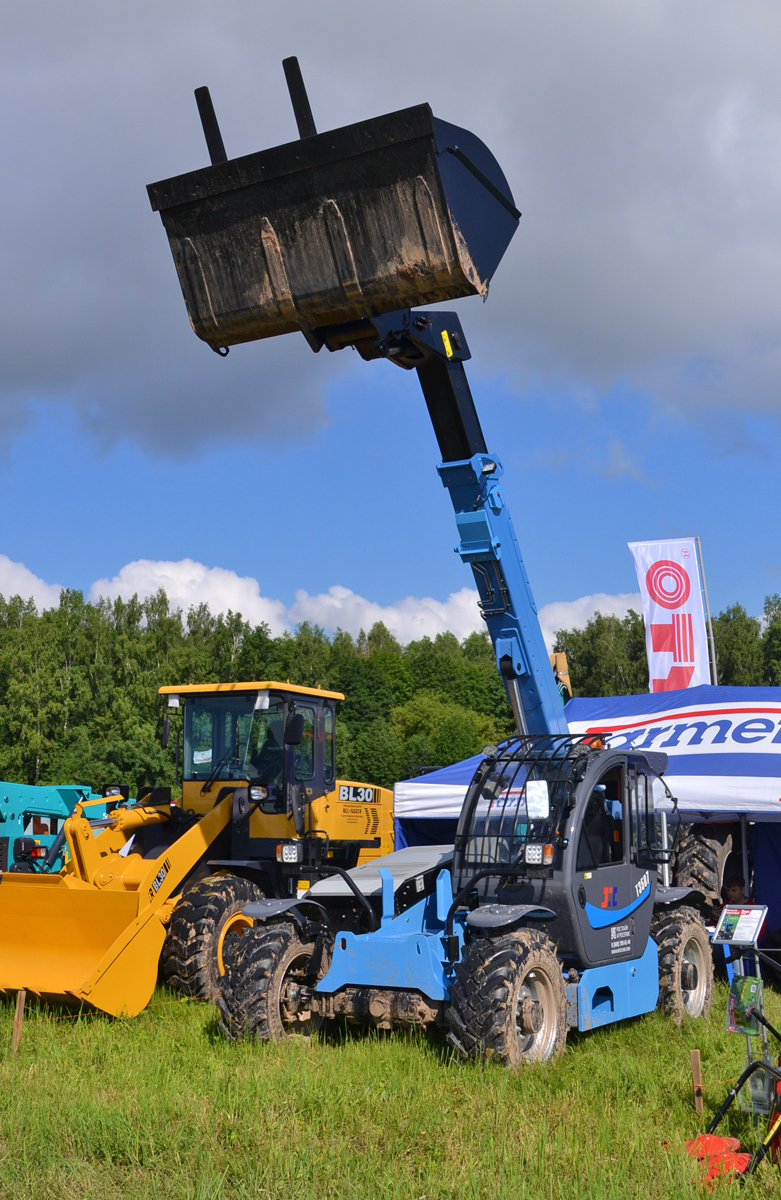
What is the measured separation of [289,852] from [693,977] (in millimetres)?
3652

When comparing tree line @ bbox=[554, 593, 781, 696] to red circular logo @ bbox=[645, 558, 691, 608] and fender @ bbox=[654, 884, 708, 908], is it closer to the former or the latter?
red circular logo @ bbox=[645, 558, 691, 608]

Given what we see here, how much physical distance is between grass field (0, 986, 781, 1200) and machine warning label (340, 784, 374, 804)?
4.19 m

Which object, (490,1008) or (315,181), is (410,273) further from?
(490,1008)

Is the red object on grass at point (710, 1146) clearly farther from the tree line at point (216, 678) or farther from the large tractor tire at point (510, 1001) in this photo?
the tree line at point (216, 678)

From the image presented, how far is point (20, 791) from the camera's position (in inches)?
708

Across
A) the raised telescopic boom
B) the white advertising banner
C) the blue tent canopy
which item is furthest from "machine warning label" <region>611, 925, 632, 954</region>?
the white advertising banner

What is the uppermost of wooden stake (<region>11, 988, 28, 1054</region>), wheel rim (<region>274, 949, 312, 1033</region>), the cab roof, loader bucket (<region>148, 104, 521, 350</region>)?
loader bucket (<region>148, 104, 521, 350</region>)

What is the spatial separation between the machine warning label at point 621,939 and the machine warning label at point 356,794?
14.0ft

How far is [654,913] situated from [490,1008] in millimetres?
2878

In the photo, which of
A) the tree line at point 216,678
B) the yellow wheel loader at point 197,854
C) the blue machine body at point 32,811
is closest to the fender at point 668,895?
the yellow wheel loader at point 197,854

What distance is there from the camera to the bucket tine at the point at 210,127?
7094 millimetres

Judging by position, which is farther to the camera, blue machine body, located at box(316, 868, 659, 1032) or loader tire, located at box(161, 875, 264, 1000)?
loader tire, located at box(161, 875, 264, 1000)

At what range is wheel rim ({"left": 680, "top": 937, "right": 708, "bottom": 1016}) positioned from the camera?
333 inches

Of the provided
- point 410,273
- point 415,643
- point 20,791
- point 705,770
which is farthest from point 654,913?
point 415,643
